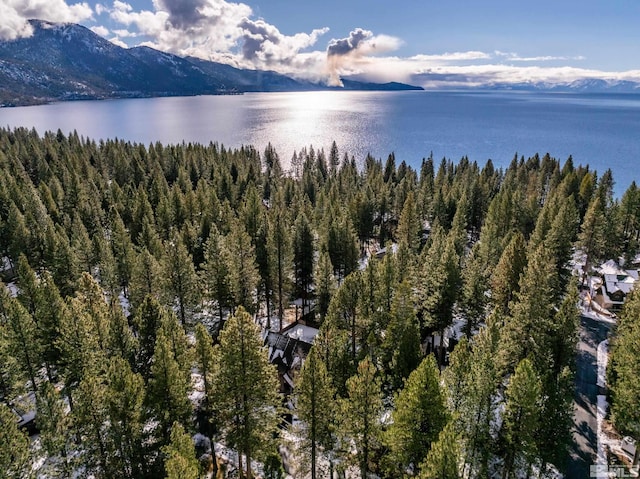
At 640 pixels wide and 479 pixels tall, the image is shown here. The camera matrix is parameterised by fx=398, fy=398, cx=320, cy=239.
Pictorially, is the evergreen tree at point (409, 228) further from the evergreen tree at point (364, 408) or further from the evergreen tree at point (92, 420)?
the evergreen tree at point (92, 420)

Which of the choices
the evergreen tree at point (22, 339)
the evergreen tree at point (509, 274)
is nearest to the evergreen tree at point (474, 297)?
the evergreen tree at point (509, 274)

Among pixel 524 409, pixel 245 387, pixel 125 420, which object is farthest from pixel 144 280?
pixel 524 409

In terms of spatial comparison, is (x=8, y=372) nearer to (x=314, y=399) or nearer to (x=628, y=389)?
(x=314, y=399)

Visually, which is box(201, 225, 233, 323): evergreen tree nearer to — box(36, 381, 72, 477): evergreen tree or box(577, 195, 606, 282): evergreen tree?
box(36, 381, 72, 477): evergreen tree

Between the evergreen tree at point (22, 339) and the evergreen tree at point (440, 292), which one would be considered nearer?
the evergreen tree at point (22, 339)

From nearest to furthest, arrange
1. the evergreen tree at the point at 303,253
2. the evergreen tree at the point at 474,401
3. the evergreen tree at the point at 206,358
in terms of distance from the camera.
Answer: the evergreen tree at the point at 474,401, the evergreen tree at the point at 206,358, the evergreen tree at the point at 303,253

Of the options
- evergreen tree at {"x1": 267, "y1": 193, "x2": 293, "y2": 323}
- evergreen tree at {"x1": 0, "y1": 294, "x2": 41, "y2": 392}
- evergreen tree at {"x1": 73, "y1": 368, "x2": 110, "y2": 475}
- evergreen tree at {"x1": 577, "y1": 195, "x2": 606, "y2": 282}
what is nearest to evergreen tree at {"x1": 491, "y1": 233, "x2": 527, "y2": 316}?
evergreen tree at {"x1": 577, "y1": 195, "x2": 606, "y2": 282}

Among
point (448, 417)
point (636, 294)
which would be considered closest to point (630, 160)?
point (636, 294)
